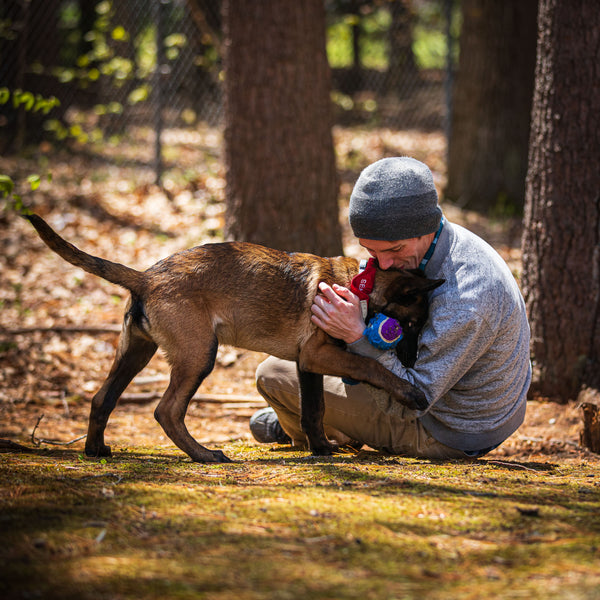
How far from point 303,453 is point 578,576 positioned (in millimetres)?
2433

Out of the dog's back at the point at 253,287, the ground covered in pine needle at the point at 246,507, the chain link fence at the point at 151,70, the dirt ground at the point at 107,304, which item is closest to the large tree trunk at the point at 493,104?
the dirt ground at the point at 107,304

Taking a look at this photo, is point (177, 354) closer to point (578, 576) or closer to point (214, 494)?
point (214, 494)

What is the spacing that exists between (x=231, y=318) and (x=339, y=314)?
0.69m

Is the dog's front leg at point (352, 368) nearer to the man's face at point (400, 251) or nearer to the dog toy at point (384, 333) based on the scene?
the dog toy at point (384, 333)

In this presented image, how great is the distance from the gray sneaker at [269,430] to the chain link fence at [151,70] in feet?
14.8

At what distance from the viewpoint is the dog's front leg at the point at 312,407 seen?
4184 millimetres

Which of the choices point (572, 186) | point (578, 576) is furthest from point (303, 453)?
point (572, 186)

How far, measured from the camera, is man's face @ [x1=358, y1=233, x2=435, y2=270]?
3635 mm

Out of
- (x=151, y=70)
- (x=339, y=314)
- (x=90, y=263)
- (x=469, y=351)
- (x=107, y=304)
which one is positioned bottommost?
(x=107, y=304)

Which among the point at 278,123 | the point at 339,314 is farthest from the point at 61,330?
the point at 339,314

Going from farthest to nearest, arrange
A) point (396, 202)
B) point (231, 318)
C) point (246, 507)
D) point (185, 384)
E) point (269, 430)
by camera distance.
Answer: point (269, 430), point (231, 318), point (185, 384), point (396, 202), point (246, 507)

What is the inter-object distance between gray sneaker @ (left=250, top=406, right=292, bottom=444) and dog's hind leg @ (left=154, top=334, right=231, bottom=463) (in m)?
0.97

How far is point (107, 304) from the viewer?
24.8 feet

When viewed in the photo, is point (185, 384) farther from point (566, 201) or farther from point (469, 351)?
point (566, 201)
